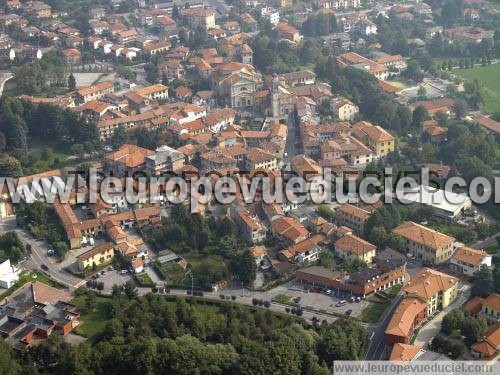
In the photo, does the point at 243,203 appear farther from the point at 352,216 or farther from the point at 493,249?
the point at 493,249

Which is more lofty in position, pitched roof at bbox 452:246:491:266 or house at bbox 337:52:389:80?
house at bbox 337:52:389:80

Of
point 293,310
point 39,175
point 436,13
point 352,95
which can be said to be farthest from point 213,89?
point 436,13

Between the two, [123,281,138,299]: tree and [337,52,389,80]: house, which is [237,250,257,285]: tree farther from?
[337,52,389,80]: house

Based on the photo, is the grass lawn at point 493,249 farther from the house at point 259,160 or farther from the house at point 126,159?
the house at point 126,159

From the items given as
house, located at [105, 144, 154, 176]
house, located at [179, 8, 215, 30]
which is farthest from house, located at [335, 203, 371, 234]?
house, located at [179, 8, 215, 30]

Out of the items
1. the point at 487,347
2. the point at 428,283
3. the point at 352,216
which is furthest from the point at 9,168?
the point at 487,347

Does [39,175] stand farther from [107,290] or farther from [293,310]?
[293,310]
